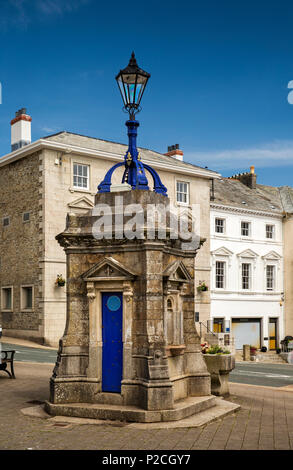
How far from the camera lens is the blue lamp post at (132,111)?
404 inches

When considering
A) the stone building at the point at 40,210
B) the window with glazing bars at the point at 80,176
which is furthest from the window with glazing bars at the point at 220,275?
the window with glazing bars at the point at 80,176

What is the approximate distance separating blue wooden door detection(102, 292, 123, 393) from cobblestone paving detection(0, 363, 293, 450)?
1.09m

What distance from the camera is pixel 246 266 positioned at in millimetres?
38500

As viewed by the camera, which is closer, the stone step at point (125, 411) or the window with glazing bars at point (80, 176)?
the stone step at point (125, 411)

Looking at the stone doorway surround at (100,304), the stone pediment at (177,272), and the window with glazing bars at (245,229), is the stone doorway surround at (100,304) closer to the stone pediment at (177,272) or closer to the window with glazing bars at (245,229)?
the stone pediment at (177,272)

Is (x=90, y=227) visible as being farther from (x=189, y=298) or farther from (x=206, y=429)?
(x=206, y=429)

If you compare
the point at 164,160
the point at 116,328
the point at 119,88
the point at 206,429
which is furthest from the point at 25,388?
the point at 164,160

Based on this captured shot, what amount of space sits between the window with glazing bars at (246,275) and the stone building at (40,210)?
9620 millimetres

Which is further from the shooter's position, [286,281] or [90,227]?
[286,281]

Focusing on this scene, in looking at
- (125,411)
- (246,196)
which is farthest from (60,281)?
(125,411)

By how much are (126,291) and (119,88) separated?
3906 millimetres

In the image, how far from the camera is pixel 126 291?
9.91 meters

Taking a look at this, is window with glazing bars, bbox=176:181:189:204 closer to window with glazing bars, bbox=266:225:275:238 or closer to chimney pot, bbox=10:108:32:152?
window with glazing bars, bbox=266:225:275:238

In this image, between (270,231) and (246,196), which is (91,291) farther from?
(270,231)
